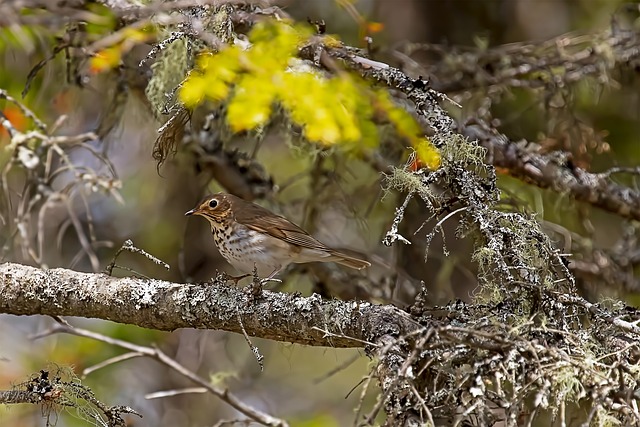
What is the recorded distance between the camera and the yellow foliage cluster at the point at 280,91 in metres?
2.46

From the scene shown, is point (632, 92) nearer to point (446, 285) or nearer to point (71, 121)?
point (446, 285)

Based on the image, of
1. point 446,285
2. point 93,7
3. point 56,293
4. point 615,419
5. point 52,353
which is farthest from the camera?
point 52,353

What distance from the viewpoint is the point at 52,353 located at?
5.29 m

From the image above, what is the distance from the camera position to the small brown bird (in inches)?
166

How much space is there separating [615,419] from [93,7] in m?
2.73

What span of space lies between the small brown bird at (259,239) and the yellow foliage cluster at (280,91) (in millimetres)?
1118

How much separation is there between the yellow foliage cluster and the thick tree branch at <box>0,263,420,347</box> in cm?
52

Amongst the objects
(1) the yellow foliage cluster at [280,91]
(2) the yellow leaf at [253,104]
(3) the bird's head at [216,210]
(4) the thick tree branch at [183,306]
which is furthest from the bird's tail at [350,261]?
(2) the yellow leaf at [253,104]

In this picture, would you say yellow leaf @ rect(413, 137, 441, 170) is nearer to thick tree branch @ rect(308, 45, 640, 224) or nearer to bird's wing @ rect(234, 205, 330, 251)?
thick tree branch @ rect(308, 45, 640, 224)

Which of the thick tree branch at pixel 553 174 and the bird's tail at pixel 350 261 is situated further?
the bird's tail at pixel 350 261

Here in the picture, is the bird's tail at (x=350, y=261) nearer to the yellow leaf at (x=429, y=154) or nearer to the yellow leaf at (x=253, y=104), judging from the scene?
the yellow leaf at (x=429, y=154)

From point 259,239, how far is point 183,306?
1292mm

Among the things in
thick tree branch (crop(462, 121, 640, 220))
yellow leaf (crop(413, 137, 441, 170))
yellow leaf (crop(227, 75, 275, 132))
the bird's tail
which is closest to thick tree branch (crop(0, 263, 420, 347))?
yellow leaf (crop(413, 137, 441, 170))

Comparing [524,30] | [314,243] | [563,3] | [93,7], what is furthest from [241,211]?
[563,3]
